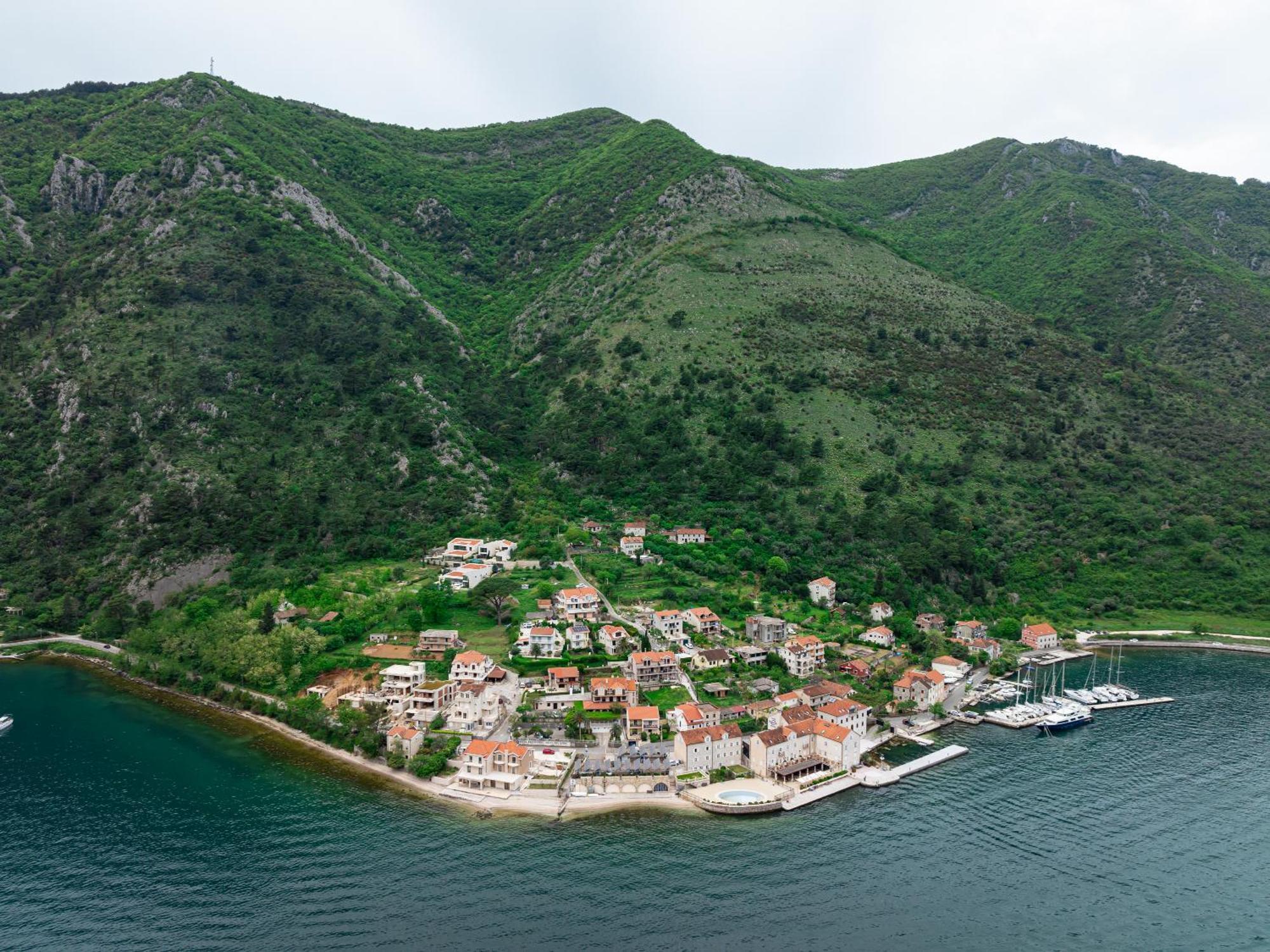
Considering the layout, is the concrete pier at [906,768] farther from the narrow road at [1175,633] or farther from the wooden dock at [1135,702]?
the narrow road at [1175,633]

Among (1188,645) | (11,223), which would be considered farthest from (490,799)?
(11,223)

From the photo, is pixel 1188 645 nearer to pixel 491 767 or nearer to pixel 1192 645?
pixel 1192 645

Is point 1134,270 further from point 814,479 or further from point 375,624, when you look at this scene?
point 375,624

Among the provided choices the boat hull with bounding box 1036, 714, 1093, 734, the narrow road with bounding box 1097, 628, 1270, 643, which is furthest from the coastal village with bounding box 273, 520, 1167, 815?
the narrow road with bounding box 1097, 628, 1270, 643

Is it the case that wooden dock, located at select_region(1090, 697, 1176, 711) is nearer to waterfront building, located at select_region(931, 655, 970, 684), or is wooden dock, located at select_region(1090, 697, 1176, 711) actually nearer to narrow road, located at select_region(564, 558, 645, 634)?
waterfront building, located at select_region(931, 655, 970, 684)

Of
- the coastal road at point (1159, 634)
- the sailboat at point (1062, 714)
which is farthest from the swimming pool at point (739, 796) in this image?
the coastal road at point (1159, 634)

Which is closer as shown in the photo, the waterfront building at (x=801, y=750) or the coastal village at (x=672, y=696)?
the coastal village at (x=672, y=696)
